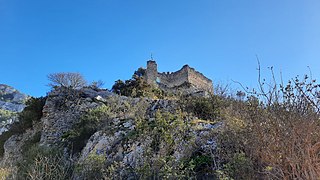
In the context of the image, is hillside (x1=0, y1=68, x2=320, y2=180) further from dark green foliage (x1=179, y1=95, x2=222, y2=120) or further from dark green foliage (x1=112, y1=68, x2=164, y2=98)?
dark green foliage (x1=112, y1=68, x2=164, y2=98)

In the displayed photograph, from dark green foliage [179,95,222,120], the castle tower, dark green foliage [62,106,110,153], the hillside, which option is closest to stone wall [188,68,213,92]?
the castle tower

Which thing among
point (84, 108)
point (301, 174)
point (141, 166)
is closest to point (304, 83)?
point (301, 174)

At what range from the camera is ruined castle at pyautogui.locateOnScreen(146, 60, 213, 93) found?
2574 cm

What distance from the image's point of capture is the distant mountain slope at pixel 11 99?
45.2 m

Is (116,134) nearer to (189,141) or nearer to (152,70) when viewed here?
(189,141)

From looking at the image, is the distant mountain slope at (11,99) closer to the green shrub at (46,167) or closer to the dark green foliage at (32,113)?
the dark green foliage at (32,113)

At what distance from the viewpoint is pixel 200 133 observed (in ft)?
20.9

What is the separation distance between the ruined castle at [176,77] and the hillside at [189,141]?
14901 millimetres

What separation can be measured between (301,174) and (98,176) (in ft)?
12.0

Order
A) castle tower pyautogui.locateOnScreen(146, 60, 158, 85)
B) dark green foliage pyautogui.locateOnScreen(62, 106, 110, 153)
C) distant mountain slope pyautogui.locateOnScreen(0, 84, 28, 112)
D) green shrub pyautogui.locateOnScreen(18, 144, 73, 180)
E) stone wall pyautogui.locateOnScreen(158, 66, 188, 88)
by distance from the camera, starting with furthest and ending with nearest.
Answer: distant mountain slope pyautogui.locateOnScreen(0, 84, 28, 112), stone wall pyautogui.locateOnScreen(158, 66, 188, 88), castle tower pyautogui.locateOnScreen(146, 60, 158, 85), dark green foliage pyautogui.locateOnScreen(62, 106, 110, 153), green shrub pyautogui.locateOnScreen(18, 144, 73, 180)

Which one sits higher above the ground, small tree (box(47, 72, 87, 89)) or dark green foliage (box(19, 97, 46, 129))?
small tree (box(47, 72, 87, 89))

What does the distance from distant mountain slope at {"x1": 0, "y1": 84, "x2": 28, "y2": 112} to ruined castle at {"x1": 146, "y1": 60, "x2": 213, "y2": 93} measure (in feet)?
90.4

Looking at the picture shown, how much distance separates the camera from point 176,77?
26734mm

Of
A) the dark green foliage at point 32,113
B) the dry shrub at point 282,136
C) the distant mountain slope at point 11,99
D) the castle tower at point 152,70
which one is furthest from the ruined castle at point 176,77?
the distant mountain slope at point 11,99
